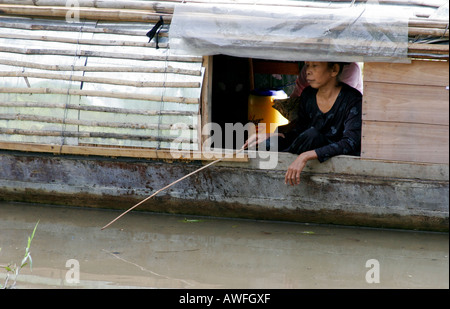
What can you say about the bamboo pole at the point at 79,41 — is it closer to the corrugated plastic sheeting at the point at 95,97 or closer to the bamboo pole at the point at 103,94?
the corrugated plastic sheeting at the point at 95,97

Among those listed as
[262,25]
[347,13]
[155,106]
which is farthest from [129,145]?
[347,13]

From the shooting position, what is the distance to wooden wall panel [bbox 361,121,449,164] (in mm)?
4960

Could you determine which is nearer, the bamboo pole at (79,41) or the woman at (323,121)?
the woman at (323,121)

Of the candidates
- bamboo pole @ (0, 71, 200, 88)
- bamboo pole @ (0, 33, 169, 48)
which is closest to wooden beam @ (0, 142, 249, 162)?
bamboo pole @ (0, 71, 200, 88)

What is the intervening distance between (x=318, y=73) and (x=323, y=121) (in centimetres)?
40

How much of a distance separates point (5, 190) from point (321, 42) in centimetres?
299

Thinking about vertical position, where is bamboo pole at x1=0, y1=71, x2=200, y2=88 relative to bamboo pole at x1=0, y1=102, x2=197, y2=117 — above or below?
above

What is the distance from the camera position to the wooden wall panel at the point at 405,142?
16.3ft

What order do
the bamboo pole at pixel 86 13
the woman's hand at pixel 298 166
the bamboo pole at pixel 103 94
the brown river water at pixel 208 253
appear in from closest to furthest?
the brown river water at pixel 208 253, the woman's hand at pixel 298 166, the bamboo pole at pixel 103 94, the bamboo pole at pixel 86 13

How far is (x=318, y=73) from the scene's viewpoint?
5.27 meters

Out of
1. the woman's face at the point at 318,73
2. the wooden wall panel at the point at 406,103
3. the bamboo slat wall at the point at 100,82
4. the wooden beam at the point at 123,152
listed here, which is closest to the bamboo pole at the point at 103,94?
the bamboo slat wall at the point at 100,82

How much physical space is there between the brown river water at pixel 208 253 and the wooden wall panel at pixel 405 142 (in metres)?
0.63

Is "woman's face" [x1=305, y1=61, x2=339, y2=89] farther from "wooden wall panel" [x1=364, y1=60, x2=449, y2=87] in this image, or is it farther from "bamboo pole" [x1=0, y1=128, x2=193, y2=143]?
"bamboo pole" [x1=0, y1=128, x2=193, y2=143]

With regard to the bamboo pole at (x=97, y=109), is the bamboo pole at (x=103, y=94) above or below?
above
